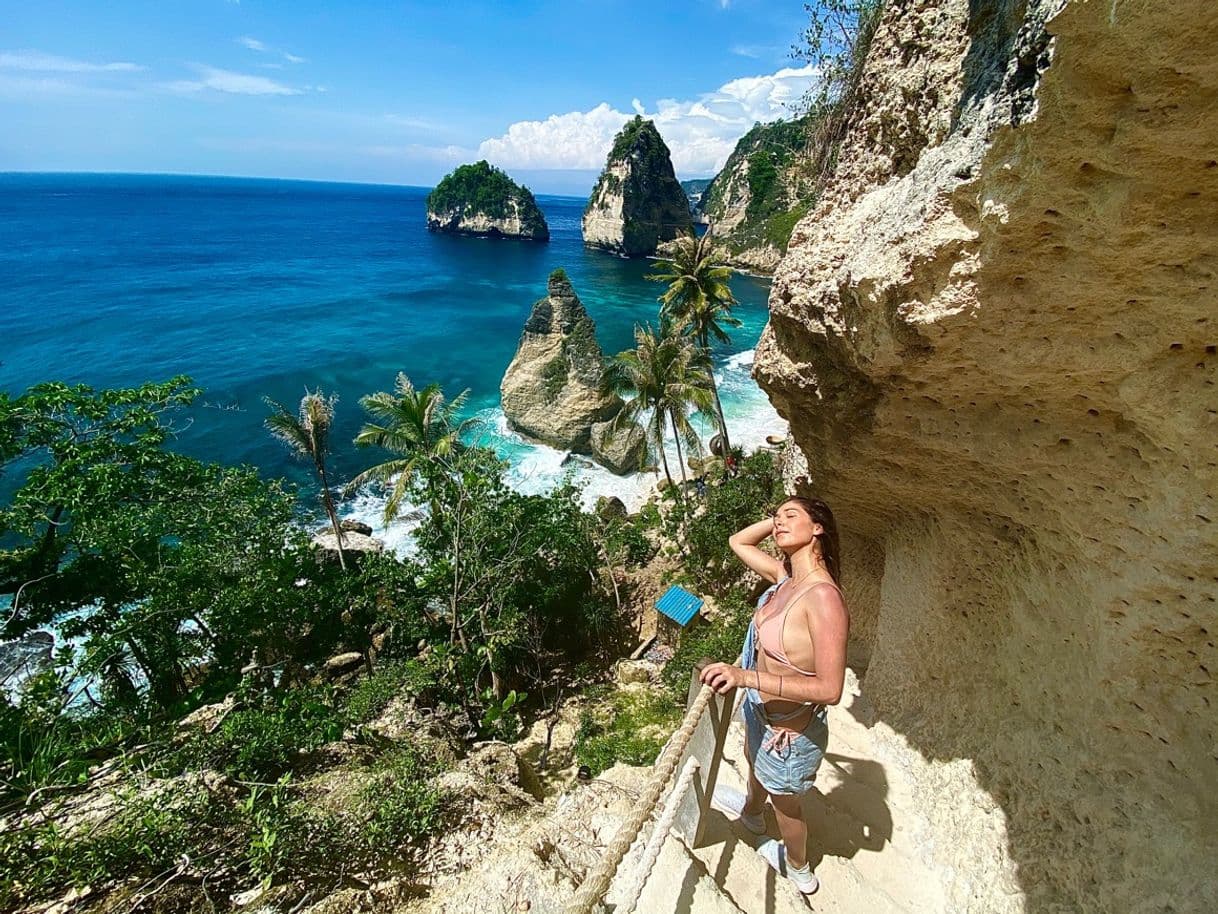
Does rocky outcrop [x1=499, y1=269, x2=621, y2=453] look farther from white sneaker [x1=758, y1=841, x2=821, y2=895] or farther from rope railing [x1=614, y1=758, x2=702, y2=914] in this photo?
rope railing [x1=614, y1=758, x2=702, y2=914]

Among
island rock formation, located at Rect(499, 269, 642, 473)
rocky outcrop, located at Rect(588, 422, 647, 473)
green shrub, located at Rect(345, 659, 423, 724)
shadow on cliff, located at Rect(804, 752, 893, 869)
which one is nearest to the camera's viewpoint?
shadow on cliff, located at Rect(804, 752, 893, 869)

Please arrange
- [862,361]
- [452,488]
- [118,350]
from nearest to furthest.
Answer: [862,361] → [452,488] → [118,350]

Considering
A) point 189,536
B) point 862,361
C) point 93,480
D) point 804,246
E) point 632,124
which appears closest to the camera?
point 862,361

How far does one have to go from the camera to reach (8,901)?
425 centimetres

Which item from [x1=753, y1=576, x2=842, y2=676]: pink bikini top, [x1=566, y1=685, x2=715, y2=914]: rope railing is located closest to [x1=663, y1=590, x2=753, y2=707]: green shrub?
[x1=753, y1=576, x2=842, y2=676]: pink bikini top

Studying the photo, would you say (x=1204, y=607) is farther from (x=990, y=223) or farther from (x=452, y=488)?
(x=452, y=488)

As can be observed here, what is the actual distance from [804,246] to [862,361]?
1255mm

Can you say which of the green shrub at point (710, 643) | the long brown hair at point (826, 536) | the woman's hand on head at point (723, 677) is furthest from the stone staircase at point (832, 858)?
the green shrub at point (710, 643)

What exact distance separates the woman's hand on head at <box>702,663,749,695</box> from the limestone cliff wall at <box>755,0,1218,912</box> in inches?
86.8

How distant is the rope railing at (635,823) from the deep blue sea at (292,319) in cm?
1812

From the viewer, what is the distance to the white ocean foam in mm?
26570

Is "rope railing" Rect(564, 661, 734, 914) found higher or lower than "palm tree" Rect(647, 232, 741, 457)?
lower

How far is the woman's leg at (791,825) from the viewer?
3.56 m

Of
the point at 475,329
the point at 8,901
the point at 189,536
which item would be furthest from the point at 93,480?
the point at 475,329
